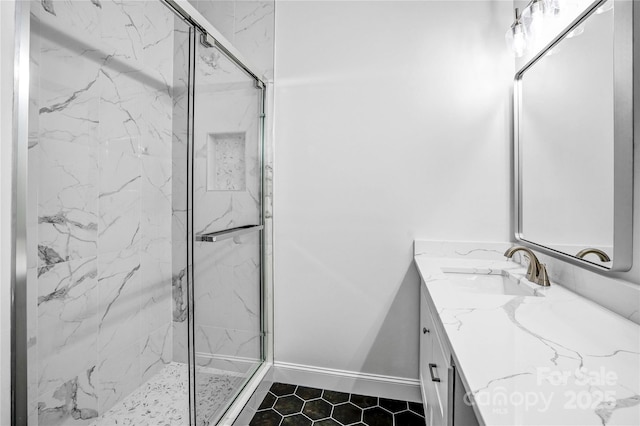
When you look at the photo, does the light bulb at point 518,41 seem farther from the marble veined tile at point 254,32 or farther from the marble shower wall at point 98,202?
the marble shower wall at point 98,202

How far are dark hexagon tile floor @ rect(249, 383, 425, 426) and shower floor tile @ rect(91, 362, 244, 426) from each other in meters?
0.26

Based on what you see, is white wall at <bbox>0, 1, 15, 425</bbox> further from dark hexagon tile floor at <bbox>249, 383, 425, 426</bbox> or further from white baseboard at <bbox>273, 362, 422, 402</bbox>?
white baseboard at <bbox>273, 362, 422, 402</bbox>

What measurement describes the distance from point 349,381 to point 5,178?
1.78 m

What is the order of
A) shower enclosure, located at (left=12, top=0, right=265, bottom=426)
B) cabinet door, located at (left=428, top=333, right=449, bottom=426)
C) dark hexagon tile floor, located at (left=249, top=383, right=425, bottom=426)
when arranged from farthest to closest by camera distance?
dark hexagon tile floor, located at (left=249, top=383, right=425, bottom=426) → shower enclosure, located at (left=12, top=0, right=265, bottom=426) → cabinet door, located at (left=428, top=333, right=449, bottom=426)

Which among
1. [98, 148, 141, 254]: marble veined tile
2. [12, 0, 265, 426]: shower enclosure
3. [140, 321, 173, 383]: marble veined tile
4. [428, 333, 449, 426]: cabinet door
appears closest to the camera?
[428, 333, 449, 426]: cabinet door

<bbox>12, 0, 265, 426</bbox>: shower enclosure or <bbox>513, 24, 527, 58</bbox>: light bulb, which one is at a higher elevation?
<bbox>513, 24, 527, 58</bbox>: light bulb

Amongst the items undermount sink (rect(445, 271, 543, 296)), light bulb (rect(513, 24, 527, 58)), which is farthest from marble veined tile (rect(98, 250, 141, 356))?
light bulb (rect(513, 24, 527, 58))

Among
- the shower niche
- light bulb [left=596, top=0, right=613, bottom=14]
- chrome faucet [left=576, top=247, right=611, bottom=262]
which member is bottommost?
chrome faucet [left=576, top=247, right=611, bottom=262]

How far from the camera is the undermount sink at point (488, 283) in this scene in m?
1.33

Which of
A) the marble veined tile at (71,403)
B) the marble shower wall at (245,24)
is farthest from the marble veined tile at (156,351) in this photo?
the marble shower wall at (245,24)

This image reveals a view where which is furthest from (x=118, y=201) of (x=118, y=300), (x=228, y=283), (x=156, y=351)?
(x=156, y=351)

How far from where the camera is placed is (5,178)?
678mm

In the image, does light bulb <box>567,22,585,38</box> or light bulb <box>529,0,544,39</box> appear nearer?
light bulb <box>567,22,585,38</box>

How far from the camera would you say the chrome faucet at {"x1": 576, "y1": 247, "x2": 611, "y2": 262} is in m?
1.01
